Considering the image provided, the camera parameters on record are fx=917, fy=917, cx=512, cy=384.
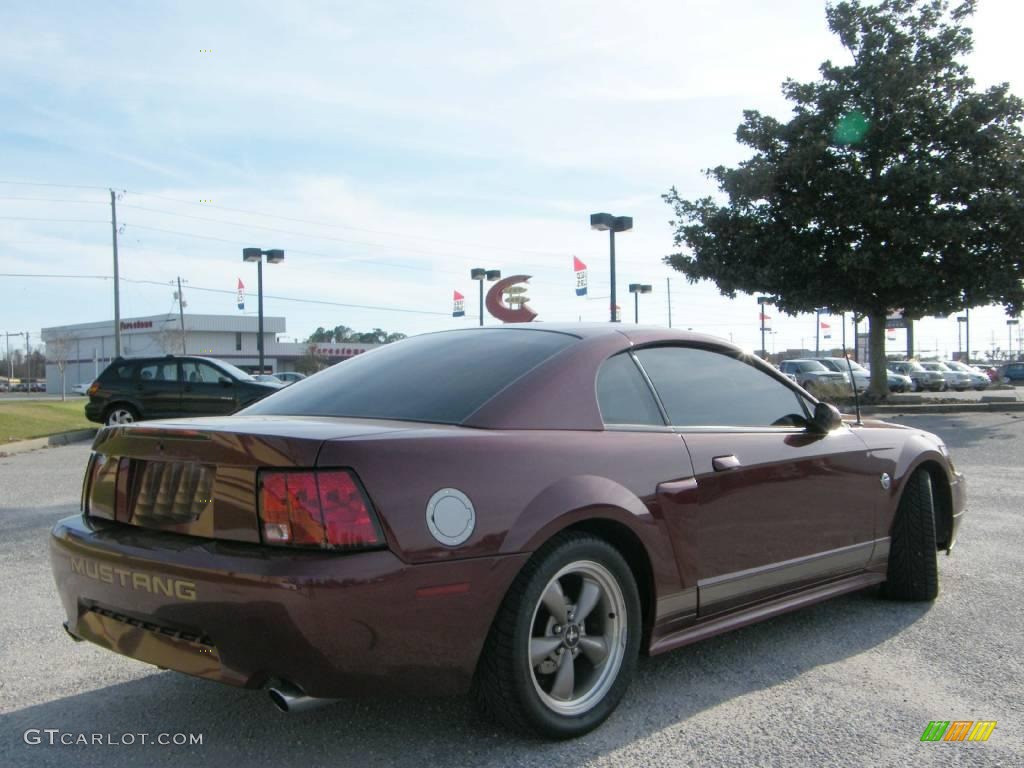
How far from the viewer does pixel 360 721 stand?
3143mm

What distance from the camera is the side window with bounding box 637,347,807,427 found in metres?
3.71

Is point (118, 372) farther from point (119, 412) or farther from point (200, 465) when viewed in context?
point (200, 465)

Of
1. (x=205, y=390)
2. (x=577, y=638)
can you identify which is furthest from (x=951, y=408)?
(x=577, y=638)

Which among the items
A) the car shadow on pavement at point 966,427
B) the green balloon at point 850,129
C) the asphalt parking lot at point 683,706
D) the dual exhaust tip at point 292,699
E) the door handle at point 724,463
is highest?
the green balloon at point 850,129

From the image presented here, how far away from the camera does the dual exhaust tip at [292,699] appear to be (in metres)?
2.57

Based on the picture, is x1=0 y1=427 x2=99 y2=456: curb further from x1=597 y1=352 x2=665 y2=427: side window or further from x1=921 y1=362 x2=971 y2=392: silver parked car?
x1=921 y1=362 x2=971 y2=392: silver parked car

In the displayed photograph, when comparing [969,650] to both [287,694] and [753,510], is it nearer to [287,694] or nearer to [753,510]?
[753,510]

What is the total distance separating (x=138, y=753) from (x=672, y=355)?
2.45m

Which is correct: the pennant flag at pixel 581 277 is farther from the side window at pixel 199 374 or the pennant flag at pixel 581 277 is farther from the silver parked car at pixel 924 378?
the silver parked car at pixel 924 378

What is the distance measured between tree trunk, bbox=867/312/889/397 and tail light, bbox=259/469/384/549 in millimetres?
23568

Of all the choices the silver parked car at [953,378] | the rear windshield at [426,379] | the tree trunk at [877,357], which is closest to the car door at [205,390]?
the rear windshield at [426,379]

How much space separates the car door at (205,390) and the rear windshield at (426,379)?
46.4ft

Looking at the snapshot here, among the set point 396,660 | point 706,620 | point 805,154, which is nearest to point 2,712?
point 396,660

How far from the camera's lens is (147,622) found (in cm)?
282
